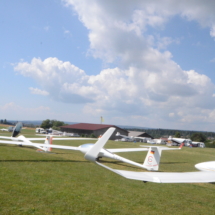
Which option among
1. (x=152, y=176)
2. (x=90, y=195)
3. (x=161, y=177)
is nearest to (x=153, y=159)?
(x=90, y=195)

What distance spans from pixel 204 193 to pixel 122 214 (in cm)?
492

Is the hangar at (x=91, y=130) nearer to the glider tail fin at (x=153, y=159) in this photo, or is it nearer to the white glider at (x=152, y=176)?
the glider tail fin at (x=153, y=159)

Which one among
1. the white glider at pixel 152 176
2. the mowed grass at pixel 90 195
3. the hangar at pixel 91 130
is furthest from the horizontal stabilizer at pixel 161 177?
the hangar at pixel 91 130

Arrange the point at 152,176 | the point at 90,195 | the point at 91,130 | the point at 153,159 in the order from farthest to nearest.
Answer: the point at 91,130 < the point at 153,159 < the point at 90,195 < the point at 152,176

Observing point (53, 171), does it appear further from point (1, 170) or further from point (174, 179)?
point (174, 179)

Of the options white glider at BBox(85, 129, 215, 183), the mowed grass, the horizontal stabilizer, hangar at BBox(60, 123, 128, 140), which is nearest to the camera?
white glider at BBox(85, 129, 215, 183)

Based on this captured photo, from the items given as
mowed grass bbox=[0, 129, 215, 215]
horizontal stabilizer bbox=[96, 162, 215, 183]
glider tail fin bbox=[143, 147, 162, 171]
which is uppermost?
horizontal stabilizer bbox=[96, 162, 215, 183]

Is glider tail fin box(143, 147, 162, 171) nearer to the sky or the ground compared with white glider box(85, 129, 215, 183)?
nearer to the ground

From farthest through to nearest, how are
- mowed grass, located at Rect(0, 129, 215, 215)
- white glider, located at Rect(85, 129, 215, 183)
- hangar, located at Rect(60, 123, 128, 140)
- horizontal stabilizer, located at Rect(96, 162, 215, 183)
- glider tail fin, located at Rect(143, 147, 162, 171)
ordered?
1. hangar, located at Rect(60, 123, 128, 140)
2. glider tail fin, located at Rect(143, 147, 162, 171)
3. mowed grass, located at Rect(0, 129, 215, 215)
4. horizontal stabilizer, located at Rect(96, 162, 215, 183)
5. white glider, located at Rect(85, 129, 215, 183)

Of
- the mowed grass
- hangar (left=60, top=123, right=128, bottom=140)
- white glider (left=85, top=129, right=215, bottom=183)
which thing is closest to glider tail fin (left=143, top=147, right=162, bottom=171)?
the mowed grass

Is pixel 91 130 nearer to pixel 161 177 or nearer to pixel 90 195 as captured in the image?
pixel 90 195

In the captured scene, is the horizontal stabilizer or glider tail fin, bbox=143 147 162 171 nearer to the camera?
the horizontal stabilizer

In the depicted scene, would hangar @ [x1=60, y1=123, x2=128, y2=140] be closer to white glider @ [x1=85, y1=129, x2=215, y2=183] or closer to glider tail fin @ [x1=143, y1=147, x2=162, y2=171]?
glider tail fin @ [x1=143, y1=147, x2=162, y2=171]

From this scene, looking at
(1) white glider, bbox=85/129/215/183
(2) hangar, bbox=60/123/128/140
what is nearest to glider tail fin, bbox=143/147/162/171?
(1) white glider, bbox=85/129/215/183
